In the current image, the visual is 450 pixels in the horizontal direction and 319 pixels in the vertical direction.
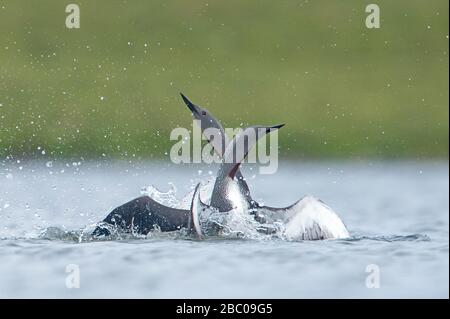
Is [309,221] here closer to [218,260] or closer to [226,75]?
[218,260]

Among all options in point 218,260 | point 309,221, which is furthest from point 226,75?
point 218,260

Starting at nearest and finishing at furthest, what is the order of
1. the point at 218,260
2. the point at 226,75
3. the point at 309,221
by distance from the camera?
the point at 218,260
the point at 309,221
the point at 226,75

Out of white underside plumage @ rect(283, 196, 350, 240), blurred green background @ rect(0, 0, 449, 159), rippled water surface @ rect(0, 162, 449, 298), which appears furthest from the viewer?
blurred green background @ rect(0, 0, 449, 159)

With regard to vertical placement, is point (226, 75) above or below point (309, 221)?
above

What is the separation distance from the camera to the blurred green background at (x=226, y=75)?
31.0m

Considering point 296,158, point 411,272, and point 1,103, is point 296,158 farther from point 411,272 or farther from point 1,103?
point 411,272

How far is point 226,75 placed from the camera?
40.1 metres

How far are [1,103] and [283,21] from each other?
19926 mm

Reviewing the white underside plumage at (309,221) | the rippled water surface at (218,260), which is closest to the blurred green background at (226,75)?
the rippled water surface at (218,260)

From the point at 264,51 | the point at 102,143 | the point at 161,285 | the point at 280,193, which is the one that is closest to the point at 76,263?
the point at 161,285

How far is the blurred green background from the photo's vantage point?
102 ft

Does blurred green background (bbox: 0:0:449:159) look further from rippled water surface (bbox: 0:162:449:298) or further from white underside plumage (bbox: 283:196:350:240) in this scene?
white underside plumage (bbox: 283:196:350:240)

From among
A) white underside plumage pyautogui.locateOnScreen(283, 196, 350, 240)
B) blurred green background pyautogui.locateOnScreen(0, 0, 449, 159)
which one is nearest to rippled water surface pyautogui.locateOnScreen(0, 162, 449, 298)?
white underside plumage pyautogui.locateOnScreen(283, 196, 350, 240)

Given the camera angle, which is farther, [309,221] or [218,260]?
[309,221]
